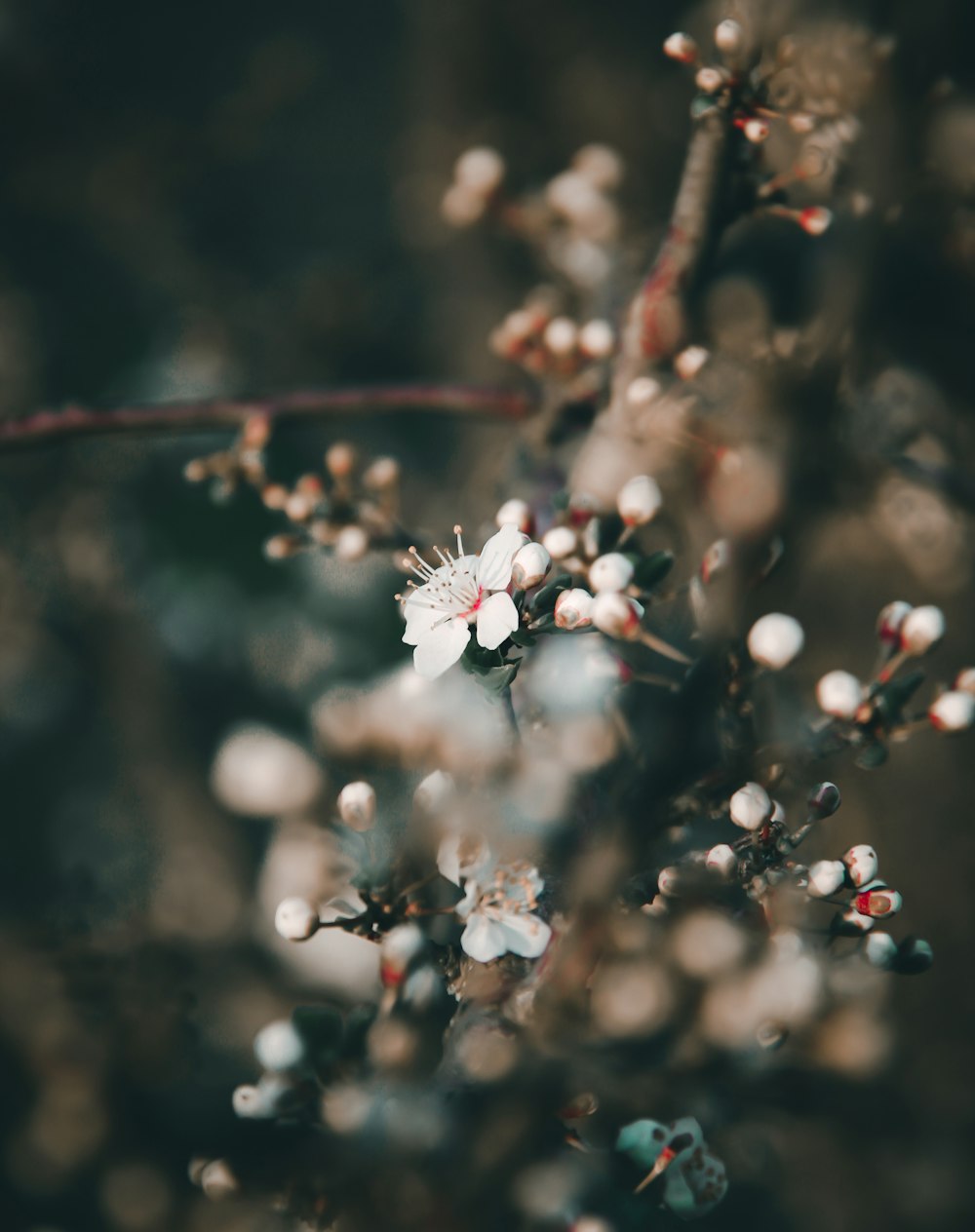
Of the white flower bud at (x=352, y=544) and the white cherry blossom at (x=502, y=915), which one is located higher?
the white flower bud at (x=352, y=544)

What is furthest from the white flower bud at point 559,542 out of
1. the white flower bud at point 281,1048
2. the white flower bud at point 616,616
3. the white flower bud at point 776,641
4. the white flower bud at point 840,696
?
the white flower bud at point 281,1048

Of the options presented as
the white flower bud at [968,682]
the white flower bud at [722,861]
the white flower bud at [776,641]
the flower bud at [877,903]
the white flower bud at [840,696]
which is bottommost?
the flower bud at [877,903]

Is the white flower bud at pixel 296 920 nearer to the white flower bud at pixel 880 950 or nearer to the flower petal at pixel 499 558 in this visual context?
the flower petal at pixel 499 558

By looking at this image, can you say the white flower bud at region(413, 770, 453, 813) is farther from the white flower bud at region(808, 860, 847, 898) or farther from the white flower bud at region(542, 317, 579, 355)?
the white flower bud at region(542, 317, 579, 355)

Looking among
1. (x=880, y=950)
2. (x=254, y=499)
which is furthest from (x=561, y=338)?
(x=254, y=499)

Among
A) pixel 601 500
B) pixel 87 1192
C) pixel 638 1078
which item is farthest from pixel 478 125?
pixel 87 1192
